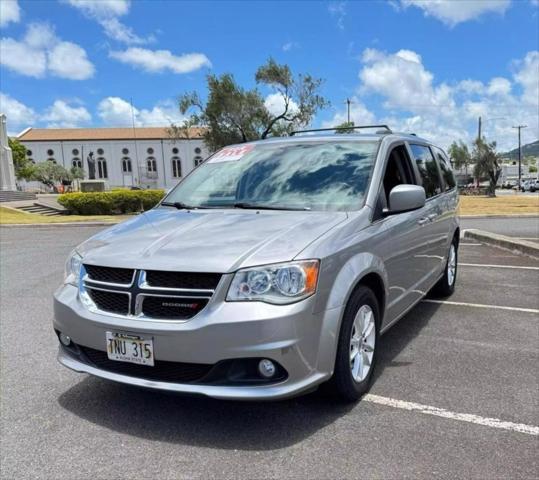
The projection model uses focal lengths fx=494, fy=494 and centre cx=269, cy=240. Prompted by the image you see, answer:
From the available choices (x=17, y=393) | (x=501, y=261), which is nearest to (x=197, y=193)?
(x=17, y=393)

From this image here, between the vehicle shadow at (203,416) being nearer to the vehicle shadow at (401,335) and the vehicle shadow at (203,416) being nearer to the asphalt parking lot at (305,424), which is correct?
the asphalt parking lot at (305,424)

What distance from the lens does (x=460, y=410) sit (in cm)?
315

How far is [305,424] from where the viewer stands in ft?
9.83

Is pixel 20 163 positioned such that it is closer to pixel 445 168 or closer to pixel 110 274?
pixel 445 168

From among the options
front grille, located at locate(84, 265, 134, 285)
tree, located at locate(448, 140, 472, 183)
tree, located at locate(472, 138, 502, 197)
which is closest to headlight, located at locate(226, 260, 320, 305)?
front grille, located at locate(84, 265, 134, 285)

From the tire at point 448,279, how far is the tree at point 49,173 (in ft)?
283

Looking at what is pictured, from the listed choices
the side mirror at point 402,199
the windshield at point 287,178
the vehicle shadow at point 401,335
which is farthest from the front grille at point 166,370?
the side mirror at point 402,199

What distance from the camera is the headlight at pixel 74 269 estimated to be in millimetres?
3169

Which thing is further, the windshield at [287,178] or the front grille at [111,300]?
the windshield at [287,178]

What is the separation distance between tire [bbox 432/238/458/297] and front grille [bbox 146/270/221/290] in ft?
12.8

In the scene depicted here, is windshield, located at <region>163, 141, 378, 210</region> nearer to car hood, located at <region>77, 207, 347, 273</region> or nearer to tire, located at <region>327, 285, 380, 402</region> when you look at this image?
car hood, located at <region>77, 207, 347, 273</region>

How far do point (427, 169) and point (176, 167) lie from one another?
110 meters

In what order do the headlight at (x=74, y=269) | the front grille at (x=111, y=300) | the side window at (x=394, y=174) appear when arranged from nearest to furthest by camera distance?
the front grille at (x=111, y=300) < the headlight at (x=74, y=269) < the side window at (x=394, y=174)

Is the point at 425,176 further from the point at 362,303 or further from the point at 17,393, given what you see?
the point at 17,393
